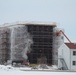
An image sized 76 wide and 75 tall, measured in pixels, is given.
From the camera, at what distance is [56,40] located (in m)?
64.3

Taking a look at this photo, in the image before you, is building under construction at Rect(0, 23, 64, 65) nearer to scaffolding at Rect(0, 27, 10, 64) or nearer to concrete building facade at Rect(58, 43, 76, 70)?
scaffolding at Rect(0, 27, 10, 64)

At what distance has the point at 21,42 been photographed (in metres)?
62.9

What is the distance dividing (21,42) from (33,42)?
2025 millimetres

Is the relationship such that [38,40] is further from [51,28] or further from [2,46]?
[2,46]

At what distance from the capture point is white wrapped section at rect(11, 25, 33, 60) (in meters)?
62.4

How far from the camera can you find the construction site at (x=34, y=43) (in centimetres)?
6244

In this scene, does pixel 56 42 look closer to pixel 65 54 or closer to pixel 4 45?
pixel 4 45

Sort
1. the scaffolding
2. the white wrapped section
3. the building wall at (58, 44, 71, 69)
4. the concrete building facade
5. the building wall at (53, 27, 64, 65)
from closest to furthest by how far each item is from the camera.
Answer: the concrete building facade, the building wall at (58, 44, 71, 69), the white wrapped section, the building wall at (53, 27, 64, 65), the scaffolding

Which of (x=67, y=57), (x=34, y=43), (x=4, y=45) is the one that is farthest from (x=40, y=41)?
(x=67, y=57)

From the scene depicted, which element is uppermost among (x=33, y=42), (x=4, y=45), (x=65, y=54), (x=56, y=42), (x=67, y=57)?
(x=56, y=42)

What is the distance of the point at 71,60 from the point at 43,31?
39.0ft

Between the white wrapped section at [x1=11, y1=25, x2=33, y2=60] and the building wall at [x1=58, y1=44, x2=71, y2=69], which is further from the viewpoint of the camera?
the white wrapped section at [x1=11, y1=25, x2=33, y2=60]

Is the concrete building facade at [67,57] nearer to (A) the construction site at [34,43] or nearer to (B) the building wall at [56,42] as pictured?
(A) the construction site at [34,43]

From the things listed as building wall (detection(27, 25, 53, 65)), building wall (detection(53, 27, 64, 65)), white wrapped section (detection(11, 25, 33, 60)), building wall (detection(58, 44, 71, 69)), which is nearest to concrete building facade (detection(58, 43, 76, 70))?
building wall (detection(58, 44, 71, 69))
